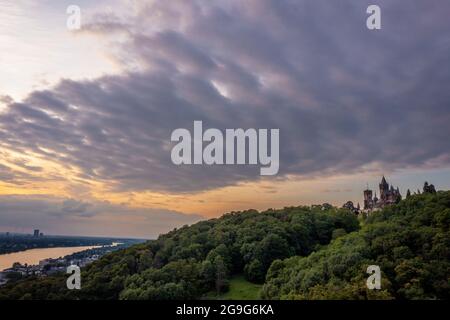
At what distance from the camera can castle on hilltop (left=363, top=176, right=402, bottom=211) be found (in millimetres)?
149625

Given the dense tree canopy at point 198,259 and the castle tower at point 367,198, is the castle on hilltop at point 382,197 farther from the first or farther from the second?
the dense tree canopy at point 198,259

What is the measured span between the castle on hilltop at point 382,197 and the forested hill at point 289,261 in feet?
135

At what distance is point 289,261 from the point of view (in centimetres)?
7438

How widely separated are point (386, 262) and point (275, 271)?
77.1 feet

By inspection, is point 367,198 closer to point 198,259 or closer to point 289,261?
point 198,259

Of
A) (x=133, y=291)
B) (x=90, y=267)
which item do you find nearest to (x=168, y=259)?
(x=90, y=267)

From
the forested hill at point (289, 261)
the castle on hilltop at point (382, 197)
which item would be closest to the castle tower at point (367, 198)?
the castle on hilltop at point (382, 197)

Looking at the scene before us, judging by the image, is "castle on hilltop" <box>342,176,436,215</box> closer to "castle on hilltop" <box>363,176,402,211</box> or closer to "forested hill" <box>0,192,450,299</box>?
"castle on hilltop" <box>363,176,402,211</box>

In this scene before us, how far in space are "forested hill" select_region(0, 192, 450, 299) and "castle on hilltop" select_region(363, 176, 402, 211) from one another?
41.2 metres

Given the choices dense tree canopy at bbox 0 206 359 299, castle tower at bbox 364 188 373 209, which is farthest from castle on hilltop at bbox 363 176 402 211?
dense tree canopy at bbox 0 206 359 299

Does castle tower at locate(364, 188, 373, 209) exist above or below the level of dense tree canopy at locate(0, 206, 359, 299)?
above

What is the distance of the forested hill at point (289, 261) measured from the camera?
4708 centimetres
